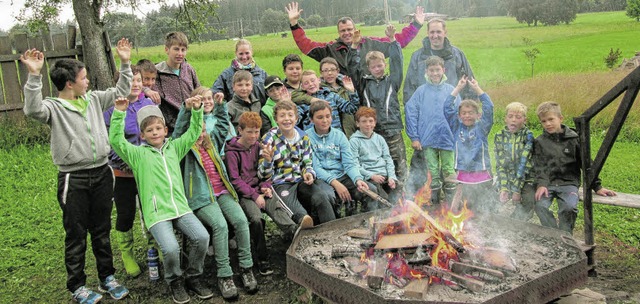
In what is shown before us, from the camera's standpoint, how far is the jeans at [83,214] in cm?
430

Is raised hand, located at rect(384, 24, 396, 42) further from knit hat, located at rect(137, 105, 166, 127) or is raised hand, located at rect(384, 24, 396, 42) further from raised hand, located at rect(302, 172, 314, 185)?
knit hat, located at rect(137, 105, 166, 127)

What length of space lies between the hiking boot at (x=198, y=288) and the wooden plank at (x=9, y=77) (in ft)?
24.8

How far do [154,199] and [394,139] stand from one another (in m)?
2.97

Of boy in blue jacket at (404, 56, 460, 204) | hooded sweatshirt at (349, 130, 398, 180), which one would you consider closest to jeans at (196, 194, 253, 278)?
hooded sweatshirt at (349, 130, 398, 180)

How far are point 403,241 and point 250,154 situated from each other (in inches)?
71.7

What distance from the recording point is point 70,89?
4363 mm

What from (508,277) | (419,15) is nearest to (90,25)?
(419,15)

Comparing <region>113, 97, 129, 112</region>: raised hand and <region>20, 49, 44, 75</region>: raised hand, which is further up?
<region>20, 49, 44, 75</region>: raised hand

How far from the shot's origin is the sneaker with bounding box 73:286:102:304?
175 inches

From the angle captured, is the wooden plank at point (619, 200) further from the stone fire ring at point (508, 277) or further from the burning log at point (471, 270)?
the burning log at point (471, 270)

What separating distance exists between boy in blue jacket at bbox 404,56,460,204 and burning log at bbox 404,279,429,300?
7.87ft

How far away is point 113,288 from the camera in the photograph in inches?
183

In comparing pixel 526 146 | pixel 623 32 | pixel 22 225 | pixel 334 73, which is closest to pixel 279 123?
pixel 334 73

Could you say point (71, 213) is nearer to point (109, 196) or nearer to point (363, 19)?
point (109, 196)
